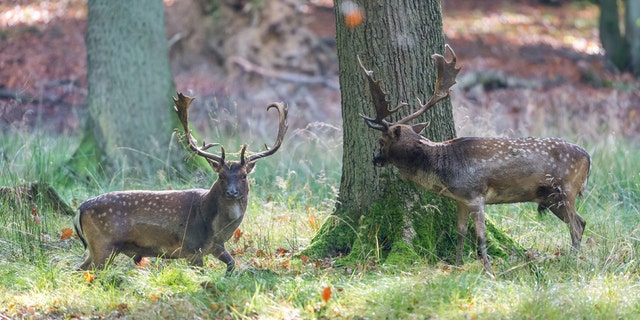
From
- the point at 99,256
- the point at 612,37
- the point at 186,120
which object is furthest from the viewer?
the point at 612,37

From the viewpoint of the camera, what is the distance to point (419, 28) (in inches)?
318

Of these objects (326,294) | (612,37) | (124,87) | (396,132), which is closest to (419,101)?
(396,132)

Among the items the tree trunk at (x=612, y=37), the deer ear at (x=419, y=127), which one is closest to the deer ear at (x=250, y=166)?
the deer ear at (x=419, y=127)

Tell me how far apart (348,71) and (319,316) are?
8.20ft

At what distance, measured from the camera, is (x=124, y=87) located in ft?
41.1

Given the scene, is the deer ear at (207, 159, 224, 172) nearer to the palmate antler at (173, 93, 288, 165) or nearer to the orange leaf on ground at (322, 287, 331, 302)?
the palmate antler at (173, 93, 288, 165)

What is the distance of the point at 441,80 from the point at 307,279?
2003 mm

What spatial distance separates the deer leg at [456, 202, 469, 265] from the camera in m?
7.76

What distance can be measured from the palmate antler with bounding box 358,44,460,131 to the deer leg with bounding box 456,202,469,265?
0.88 meters

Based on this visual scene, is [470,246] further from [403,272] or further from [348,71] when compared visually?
[348,71]

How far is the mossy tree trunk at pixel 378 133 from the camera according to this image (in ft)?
26.2

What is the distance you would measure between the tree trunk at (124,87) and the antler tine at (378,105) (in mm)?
5186

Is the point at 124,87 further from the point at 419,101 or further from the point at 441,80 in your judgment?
the point at 441,80

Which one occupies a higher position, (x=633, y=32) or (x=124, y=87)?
(x=124, y=87)
